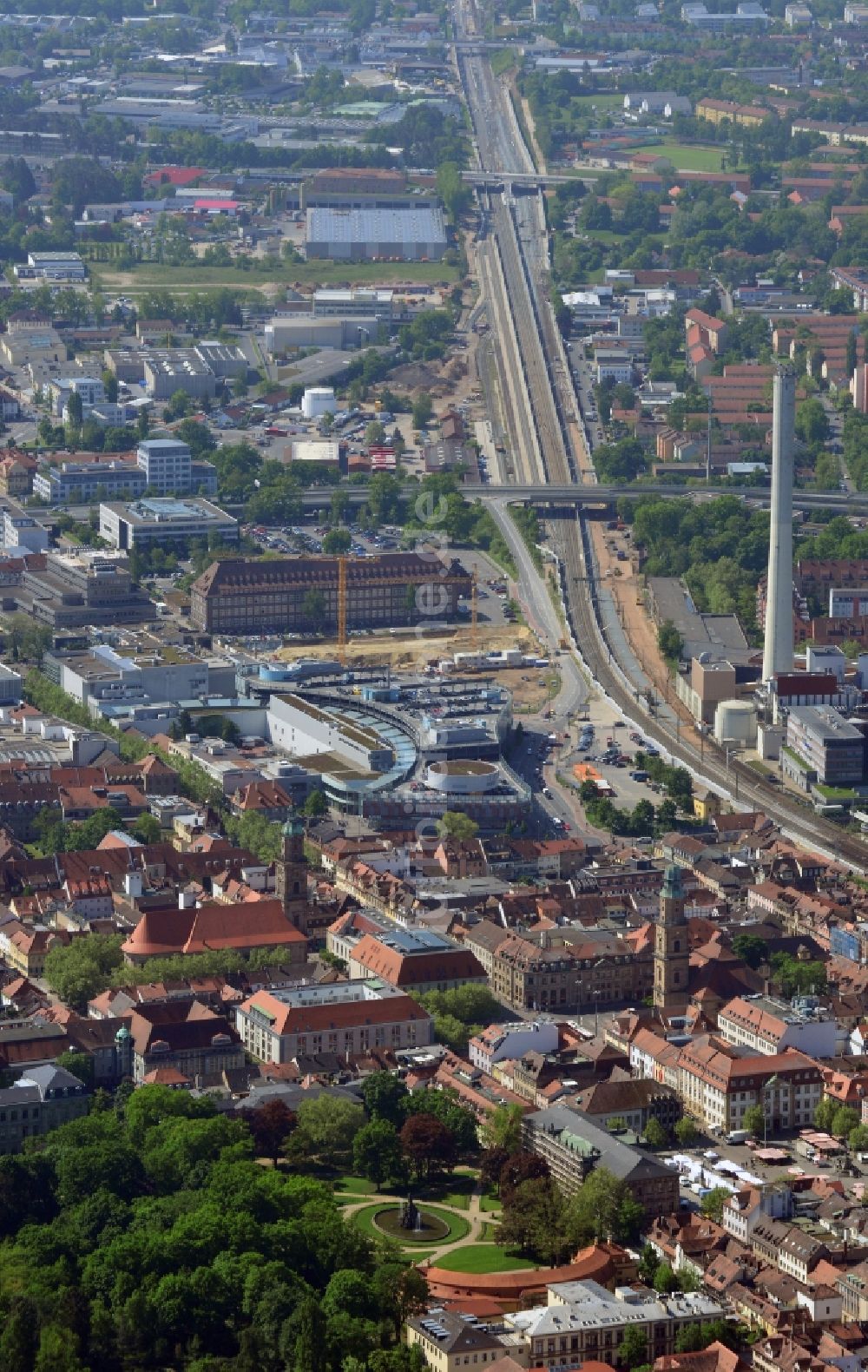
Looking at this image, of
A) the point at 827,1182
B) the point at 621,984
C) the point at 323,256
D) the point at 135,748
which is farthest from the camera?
the point at 323,256

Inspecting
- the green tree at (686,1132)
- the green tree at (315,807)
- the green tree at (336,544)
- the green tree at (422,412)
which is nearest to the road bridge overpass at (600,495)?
the green tree at (336,544)

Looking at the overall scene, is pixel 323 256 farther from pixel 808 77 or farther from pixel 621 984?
pixel 621 984

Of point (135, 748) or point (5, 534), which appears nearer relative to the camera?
point (135, 748)

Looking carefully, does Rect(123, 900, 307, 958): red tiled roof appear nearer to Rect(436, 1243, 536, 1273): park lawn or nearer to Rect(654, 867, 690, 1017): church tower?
Rect(654, 867, 690, 1017): church tower

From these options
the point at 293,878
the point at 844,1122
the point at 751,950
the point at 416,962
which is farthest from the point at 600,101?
the point at 844,1122

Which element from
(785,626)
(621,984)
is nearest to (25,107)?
(785,626)

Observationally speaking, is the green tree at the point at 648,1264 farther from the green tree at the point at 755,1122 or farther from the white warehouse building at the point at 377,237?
the white warehouse building at the point at 377,237
